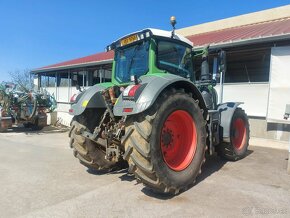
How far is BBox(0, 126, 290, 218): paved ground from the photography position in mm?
3361

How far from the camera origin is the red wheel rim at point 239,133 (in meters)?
6.23

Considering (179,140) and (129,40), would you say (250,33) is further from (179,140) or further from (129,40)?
(179,140)

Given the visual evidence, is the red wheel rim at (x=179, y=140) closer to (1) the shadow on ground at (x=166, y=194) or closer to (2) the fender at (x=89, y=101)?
(1) the shadow on ground at (x=166, y=194)

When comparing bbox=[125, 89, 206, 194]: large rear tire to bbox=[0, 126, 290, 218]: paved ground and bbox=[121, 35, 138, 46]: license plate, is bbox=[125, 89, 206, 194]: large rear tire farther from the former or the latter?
bbox=[121, 35, 138, 46]: license plate

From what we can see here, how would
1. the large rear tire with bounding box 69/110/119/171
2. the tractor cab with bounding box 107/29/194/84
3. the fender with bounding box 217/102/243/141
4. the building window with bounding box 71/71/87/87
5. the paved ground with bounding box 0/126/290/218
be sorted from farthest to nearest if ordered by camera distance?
the building window with bounding box 71/71/87/87
the fender with bounding box 217/102/243/141
the large rear tire with bounding box 69/110/119/171
the tractor cab with bounding box 107/29/194/84
the paved ground with bounding box 0/126/290/218

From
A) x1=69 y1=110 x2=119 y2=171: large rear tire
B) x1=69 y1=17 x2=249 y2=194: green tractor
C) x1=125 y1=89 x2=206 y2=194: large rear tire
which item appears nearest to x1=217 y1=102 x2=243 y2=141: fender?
x1=69 y1=17 x2=249 y2=194: green tractor

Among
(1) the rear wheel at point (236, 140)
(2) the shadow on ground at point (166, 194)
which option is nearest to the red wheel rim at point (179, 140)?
(2) the shadow on ground at point (166, 194)

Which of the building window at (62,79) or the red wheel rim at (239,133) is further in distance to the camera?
the building window at (62,79)

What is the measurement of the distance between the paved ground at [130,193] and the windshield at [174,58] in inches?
73.0

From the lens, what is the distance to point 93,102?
4.72 meters

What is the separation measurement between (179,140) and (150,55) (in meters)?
1.40

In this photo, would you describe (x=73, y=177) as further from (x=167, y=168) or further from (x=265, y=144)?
(x=265, y=144)

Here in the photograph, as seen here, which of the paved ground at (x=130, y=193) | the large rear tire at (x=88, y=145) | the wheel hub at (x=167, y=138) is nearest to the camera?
the paved ground at (x=130, y=193)

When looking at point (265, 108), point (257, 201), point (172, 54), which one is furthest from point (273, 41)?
point (257, 201)
